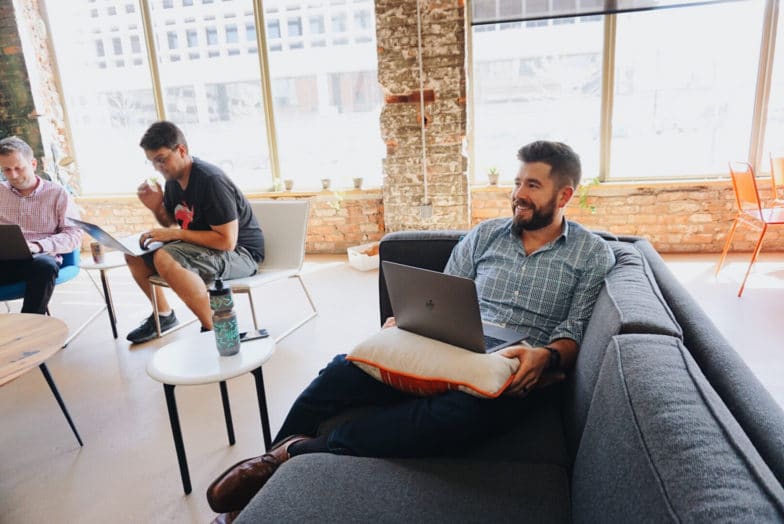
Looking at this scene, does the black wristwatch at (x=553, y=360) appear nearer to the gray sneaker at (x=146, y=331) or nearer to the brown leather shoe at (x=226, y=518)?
the brown leather shoe at (x=226, y=518)

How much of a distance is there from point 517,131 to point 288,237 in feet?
7.70

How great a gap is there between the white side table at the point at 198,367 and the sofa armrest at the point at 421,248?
2.06ft

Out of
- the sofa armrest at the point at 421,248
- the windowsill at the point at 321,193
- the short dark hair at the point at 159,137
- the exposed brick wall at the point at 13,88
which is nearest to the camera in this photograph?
the sofa armrest at the point at 421,248

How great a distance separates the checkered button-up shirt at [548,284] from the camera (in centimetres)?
156

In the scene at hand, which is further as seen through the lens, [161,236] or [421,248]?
[161,236]

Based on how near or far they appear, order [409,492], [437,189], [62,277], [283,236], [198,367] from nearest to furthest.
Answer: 1. [409,492]
2. [198,367]
3. [62,277]
4. [283,236]
5. [437,189]

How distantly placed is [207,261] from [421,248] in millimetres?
1237

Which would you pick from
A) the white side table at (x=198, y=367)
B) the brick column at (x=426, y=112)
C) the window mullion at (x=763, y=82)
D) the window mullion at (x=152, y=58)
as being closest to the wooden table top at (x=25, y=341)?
the white side table at (x=198, y=367)

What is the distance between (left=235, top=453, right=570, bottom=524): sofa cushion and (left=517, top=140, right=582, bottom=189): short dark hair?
96 cm

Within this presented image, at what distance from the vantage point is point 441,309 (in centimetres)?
137

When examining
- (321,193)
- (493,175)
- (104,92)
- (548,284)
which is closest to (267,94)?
(321,193)

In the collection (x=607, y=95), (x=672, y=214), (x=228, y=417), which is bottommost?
(x=228, y=417)

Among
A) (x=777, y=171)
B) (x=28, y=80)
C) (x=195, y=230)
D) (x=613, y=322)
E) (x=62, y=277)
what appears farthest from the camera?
(x=28, y=80)

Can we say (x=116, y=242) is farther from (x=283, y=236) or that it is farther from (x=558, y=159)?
(x=558, y=159)
